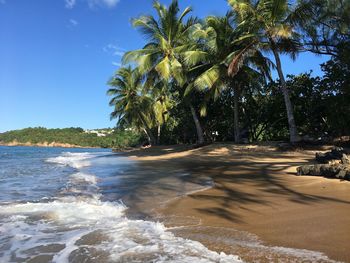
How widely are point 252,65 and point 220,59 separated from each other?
83.3 inches

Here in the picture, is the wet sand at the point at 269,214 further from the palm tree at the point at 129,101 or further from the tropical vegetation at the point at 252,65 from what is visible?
the palm tree at the point at 129,101

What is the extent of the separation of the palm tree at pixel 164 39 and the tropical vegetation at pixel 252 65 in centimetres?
7

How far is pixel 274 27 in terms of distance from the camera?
1798 centimetres

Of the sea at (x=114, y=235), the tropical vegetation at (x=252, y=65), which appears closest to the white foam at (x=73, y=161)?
the tropical vegetation at (x=252, y=65)

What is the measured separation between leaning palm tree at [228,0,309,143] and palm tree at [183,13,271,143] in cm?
166

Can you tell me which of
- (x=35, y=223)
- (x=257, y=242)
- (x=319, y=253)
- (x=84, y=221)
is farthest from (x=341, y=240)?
(x=35, y=223)

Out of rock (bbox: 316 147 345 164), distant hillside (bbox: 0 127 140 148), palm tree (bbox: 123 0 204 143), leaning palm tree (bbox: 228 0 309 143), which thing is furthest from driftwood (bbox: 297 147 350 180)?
distant hillside (bbox: 0 127 140 148)

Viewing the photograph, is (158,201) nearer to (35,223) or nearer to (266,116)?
(35,223)

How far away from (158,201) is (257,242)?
322cm

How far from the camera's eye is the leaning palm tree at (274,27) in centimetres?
1842

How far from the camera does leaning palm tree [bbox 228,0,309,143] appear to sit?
60.4ft

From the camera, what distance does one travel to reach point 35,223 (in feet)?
18.1

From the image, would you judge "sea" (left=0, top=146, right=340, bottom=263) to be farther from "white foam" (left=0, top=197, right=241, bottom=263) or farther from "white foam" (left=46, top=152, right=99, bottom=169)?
"white foam" (left=46, top=152, right=99, bottom=169)

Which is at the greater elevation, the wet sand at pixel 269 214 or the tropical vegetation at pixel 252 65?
the tropical vegetation at pixel 252 65
